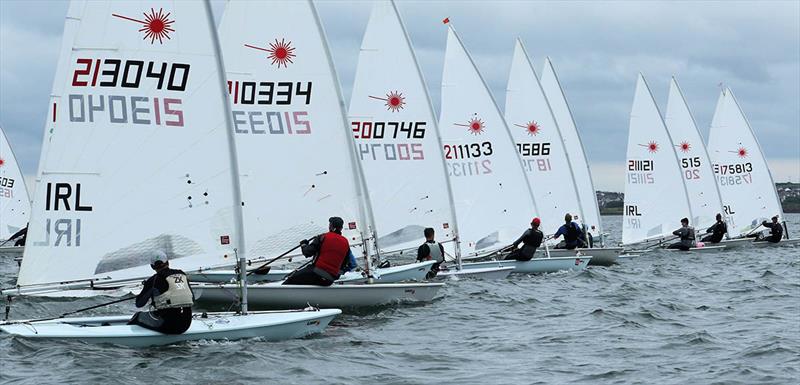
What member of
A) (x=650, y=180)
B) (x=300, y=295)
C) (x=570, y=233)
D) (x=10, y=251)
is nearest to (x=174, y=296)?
(x=300, y=295)

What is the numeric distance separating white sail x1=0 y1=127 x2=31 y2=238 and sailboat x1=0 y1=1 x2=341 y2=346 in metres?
25.7

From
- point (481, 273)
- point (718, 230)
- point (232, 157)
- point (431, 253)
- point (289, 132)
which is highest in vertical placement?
point (289, 132)

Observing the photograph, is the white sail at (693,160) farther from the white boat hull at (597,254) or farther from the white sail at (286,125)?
the white sail at (286,125)

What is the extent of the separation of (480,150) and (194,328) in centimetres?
1306

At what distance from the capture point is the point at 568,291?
18.8 meters

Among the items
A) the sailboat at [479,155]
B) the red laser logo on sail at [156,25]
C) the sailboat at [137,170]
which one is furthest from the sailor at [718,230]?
the red laser logo on sail at [156,25]

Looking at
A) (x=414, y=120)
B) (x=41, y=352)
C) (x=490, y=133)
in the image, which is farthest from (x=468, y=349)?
(x=490, y=133)

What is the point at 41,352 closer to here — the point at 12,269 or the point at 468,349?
the point at 468,349

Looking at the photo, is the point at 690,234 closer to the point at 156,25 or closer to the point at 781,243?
the point at 781,243

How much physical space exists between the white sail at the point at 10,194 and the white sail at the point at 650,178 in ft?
65.7

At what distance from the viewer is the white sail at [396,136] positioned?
65.6ft

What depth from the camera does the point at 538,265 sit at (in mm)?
21656

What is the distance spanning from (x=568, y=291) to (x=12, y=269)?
46.9ft

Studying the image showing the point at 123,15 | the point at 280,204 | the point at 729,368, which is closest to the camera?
the point at 729,368
